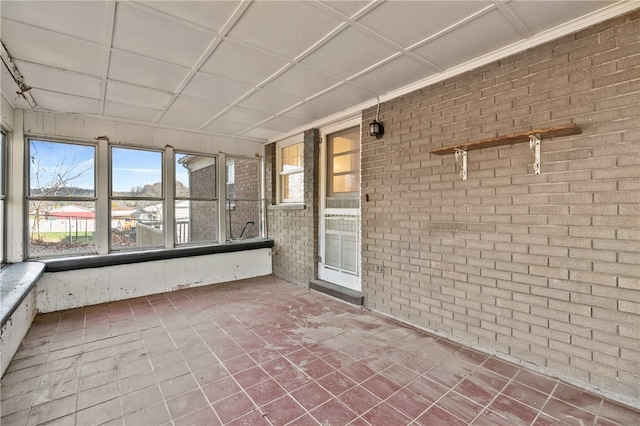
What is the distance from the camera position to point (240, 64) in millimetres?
2762

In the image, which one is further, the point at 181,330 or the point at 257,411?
the point at 181,330

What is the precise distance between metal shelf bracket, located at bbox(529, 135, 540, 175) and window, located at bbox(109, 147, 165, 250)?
5.04 meters

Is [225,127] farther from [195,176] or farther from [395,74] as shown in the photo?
[395,74]

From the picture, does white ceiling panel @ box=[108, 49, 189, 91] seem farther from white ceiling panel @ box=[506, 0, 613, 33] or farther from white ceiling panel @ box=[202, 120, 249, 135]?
white ceiling panel @ box=[506, 0, 613, 33]

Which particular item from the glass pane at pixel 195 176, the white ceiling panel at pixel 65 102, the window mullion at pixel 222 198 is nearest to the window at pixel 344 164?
the window mullion at pixel 222 198

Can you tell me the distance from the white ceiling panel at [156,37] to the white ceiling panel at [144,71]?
123 millimetres

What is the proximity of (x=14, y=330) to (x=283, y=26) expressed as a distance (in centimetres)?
364

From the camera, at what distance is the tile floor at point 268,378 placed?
6.36 feet

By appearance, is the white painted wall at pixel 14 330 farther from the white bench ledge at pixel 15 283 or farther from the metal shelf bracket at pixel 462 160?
the metal shelf bracket at pixel 462 160

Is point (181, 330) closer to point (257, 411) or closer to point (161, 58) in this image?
point (257, 411)

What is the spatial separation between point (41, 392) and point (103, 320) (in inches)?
58.1

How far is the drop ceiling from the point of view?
201 centimetres

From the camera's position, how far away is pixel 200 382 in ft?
7.54

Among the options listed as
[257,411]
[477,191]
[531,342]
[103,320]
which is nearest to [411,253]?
[477,191]
